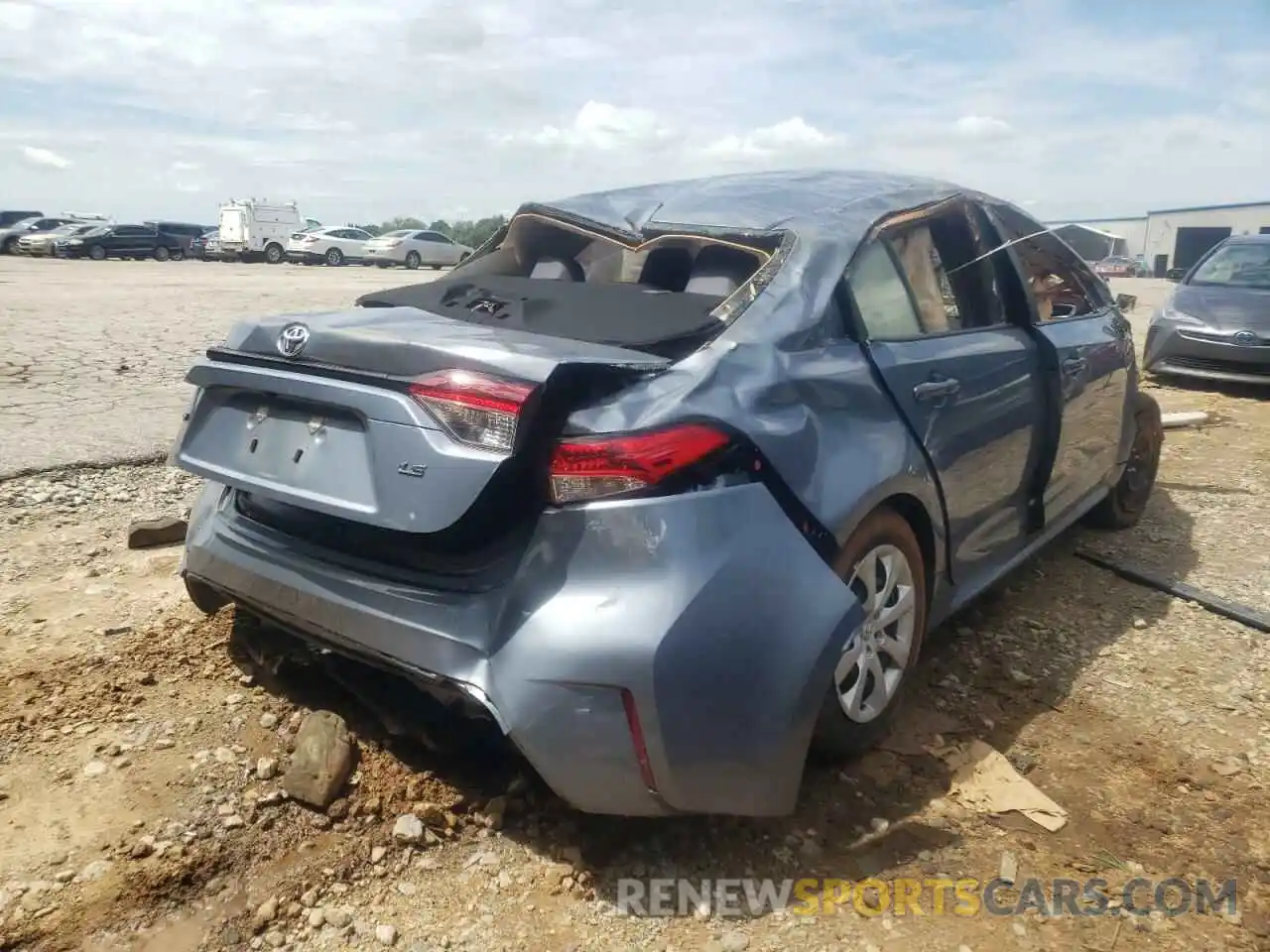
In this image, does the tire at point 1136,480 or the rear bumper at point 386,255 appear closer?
the tire at point 1136,480

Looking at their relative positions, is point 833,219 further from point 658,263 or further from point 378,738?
point 378,738

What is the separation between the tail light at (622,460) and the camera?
2.08 metres

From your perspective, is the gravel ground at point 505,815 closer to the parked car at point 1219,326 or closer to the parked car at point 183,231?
the parked car at point 1219,326

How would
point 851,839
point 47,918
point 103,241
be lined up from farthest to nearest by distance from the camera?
point 103,241, point 851,839, point 47,918

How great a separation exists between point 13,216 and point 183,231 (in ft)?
20.3

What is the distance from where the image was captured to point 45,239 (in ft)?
107

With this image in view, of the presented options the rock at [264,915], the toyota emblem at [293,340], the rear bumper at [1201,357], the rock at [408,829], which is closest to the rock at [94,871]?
the rock at [264,915]

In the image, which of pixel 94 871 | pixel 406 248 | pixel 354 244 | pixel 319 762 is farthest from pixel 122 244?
pixel 94 871

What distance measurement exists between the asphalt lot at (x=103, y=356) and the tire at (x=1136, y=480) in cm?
391

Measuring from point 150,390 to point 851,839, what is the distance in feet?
20.6

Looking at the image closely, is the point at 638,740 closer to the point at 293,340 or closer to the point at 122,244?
the point at 293,340

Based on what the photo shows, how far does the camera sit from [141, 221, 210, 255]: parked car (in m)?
35.4

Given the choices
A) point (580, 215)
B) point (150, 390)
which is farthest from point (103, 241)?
point (580, 215)

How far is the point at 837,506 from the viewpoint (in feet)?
7.89
